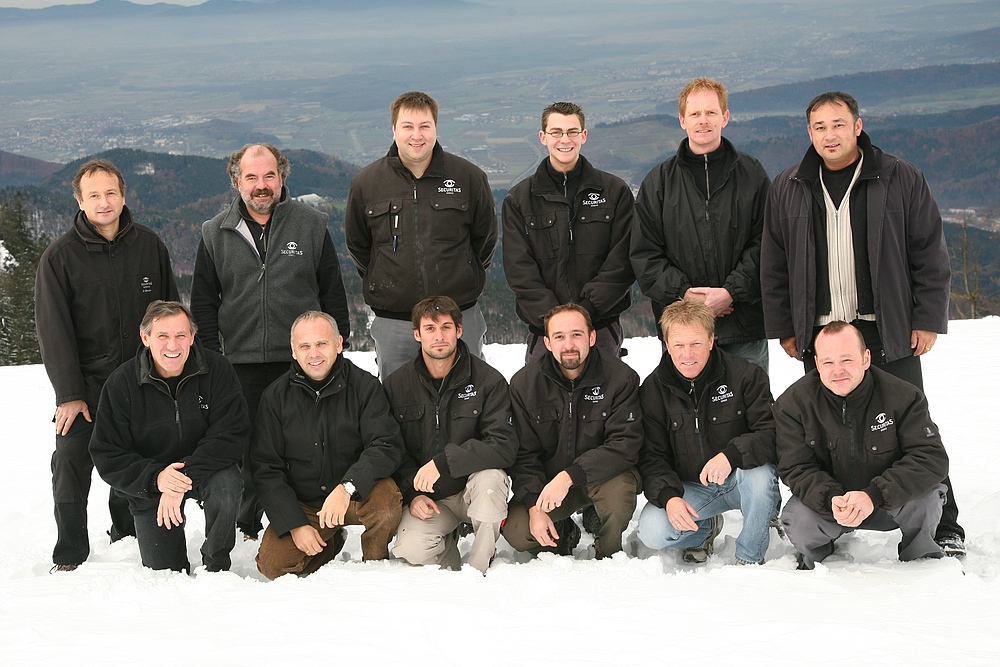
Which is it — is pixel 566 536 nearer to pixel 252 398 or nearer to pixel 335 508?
pixel 335 508

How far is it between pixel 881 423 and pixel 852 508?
463 millimetres

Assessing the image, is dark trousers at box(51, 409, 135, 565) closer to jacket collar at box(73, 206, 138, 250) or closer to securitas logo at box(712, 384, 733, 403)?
jacket collar at box(73, 206, 138, 250)

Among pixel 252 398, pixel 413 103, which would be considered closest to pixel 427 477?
pixel 252 398

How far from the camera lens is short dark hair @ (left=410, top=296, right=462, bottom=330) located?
4.52 meters

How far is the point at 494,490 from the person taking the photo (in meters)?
4.38

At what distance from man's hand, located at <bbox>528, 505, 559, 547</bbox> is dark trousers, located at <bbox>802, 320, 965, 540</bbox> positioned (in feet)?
5.32

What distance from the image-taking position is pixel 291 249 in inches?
200

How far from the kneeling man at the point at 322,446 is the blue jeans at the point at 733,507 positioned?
1365 mm

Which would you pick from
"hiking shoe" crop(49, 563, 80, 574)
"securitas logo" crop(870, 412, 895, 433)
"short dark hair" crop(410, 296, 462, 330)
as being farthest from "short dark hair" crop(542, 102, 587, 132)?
"hiking shoe" crop(49, 563, 80, 574)

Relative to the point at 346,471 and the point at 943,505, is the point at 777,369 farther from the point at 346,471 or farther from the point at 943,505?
the point at 346,471

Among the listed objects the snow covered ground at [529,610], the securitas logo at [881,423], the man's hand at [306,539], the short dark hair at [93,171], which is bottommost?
the snow covered ground at [529,610]

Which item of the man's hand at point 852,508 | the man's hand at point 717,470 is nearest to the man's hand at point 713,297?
the man's hand at point 717,470

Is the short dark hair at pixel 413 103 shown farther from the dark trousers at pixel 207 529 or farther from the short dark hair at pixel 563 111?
the dark trousers at pixel 207 529

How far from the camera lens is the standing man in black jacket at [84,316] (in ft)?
15.0
